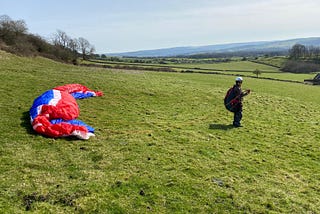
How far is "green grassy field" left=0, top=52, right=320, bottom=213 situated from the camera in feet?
25.2

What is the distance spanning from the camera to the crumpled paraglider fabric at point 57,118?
1180 cm

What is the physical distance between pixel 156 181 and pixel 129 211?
5.73 ft

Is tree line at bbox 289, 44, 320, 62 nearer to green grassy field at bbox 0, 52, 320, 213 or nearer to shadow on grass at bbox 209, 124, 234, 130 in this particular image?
green grassy field at bbox 0, 52, 320, 213

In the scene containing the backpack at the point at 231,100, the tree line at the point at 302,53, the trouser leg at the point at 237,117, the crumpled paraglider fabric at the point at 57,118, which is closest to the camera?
the crumpled paraglider fabric at the point at 57,118

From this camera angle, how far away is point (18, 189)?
7.73 meters

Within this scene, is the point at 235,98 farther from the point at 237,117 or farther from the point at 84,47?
the point at 84,47

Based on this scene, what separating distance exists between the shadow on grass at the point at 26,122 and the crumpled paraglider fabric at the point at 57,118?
0.31 meters

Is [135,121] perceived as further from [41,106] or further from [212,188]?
[212,188]

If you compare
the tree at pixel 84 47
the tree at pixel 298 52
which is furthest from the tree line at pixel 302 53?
the tree at pixel 84 47

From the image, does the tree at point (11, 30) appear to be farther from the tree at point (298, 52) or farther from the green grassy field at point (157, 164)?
the tree at point (298, 52)

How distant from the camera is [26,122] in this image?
13.2 metres

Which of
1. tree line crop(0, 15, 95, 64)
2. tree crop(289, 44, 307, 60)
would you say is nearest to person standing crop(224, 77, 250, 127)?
tree line crop(0, 15, 95, 64)

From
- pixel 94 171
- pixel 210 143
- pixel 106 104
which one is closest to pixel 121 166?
pixel 94 171

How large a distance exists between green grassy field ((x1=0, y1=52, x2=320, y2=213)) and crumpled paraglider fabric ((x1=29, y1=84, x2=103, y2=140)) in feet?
1.10
